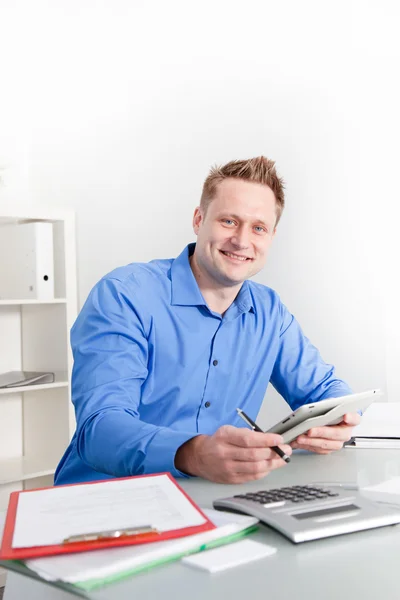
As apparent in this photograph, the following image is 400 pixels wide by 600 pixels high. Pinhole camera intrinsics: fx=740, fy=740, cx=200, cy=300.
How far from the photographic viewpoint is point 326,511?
3.25 ft

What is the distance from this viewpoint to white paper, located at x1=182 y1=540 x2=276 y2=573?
84 centimetres

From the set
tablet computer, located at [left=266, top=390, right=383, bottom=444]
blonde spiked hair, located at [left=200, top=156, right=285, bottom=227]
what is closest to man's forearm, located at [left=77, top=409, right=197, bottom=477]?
tablet computer, located at [left=266, top=390, right=383, bottom=444]

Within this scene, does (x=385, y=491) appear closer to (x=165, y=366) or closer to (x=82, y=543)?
(x=82, y=543)

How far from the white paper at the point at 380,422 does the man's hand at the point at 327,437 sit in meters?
0.19

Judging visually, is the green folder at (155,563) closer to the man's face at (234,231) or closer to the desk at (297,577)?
the desk at (297,577)

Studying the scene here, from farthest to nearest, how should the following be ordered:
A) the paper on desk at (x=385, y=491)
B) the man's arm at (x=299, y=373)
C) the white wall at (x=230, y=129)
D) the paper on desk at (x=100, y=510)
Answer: the white wall at (x=230, y=129)
the man's arm at (x=299, y=373)
the paper on desk at (x=385, y=491)
the paper on desk at (x=100, y=510)

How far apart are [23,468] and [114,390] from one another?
182 cm

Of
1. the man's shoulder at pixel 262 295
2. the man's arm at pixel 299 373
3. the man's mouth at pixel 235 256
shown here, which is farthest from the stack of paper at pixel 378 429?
the man's mouth at pixel 235 256

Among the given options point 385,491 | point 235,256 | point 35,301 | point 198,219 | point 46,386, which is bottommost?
point 46,386

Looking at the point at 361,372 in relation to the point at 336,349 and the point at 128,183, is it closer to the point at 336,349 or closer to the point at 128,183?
the point at 336,349

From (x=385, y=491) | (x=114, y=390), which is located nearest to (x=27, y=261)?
(x=114, y=390)

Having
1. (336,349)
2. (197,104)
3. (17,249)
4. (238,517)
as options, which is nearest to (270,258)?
(336,349)

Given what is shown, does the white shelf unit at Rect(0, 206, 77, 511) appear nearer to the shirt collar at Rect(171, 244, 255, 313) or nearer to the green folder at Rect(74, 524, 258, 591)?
the shirt collar at Rect(171, 244, 255, 313)

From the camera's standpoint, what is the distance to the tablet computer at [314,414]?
1.29 meters
